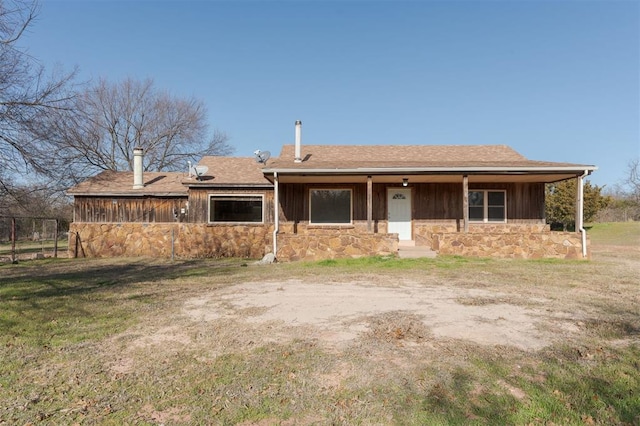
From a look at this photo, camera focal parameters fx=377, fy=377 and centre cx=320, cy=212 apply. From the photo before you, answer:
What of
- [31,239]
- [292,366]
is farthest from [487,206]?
[31,239]

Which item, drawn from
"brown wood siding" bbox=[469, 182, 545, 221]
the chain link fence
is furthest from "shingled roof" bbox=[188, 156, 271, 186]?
"brown wood siding" bbox=[469, 182, 545, 221]

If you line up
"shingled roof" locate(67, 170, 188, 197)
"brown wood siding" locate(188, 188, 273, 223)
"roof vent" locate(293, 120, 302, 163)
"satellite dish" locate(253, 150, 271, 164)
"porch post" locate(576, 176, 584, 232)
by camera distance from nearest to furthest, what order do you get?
"porch post" locate(576, 176, 584, 232) < "roof vent" locate(293, 120, 302, 163) < "brown wood siding" locate(188, 188, 273, 223) < "shingled roof" locate(67, 170, 188, 197) < "satellite dish" locate(253, 150, 271, 164)

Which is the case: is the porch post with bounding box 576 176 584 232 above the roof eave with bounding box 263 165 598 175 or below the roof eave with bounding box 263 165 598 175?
below

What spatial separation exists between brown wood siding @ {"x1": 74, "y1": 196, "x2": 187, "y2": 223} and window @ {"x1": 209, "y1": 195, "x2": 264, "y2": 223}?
147 centimetres

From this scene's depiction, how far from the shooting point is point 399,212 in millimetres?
14859

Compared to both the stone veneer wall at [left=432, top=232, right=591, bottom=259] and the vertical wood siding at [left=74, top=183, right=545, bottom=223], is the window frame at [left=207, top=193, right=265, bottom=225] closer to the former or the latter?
the vertical wood siding at [left=74, top=183, right=545, bottom=223]

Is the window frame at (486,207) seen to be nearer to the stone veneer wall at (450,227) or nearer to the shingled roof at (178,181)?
the stone veneer wall at (450,227)

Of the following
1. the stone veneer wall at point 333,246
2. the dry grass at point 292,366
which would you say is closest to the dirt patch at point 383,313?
the dry grass at point 292,366

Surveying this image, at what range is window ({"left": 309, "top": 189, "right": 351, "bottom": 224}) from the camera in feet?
49.2

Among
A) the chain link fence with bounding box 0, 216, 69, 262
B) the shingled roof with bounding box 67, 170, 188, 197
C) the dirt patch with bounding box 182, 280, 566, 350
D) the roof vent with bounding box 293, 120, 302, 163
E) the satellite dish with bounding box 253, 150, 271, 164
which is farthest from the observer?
the satellite dish with bounding box 253, 150, 271, 164

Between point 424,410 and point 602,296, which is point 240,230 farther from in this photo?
point 424,410

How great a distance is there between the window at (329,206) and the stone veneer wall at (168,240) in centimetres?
191

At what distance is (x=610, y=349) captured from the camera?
154 inches

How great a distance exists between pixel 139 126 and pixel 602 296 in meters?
30.8
